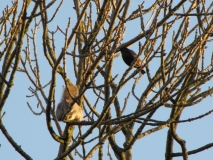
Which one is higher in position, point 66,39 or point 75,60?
point 75,60

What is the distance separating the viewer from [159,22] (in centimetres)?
314

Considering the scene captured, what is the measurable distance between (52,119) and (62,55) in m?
0.71

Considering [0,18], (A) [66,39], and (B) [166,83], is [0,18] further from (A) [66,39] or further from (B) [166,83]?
(B) [166,83]

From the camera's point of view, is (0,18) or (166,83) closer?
(166,83)

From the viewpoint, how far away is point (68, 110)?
3.15m

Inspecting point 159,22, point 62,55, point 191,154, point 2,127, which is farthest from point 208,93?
point 2,127

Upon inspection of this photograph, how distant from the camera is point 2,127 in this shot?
9.80ft

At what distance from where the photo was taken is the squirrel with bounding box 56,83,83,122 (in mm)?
3227

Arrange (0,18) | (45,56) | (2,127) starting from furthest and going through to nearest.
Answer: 1. (0,18)
2. (45,56)
3. (2,127)

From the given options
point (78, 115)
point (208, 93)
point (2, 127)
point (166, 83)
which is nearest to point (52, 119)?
point (78, 115)

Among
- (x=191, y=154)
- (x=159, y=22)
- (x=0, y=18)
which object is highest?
(x=0, y=18)

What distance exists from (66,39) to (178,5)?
962 mm

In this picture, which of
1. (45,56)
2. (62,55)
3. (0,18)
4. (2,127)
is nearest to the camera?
(62,55)

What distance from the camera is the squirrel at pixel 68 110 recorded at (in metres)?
3.23
